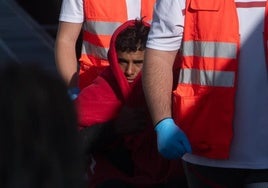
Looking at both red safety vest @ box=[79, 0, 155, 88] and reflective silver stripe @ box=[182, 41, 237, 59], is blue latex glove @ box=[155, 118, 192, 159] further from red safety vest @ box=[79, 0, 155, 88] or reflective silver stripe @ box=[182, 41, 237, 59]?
red safety vest @ box=[79, 0, 155, 88]

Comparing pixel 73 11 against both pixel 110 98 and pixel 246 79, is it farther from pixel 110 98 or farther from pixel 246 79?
pixel 246 79

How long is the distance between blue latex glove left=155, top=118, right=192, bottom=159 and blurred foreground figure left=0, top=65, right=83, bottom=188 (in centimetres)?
191

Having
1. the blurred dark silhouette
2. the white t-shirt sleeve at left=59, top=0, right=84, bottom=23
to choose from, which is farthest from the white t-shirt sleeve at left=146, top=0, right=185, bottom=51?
the blurred dark silhouette

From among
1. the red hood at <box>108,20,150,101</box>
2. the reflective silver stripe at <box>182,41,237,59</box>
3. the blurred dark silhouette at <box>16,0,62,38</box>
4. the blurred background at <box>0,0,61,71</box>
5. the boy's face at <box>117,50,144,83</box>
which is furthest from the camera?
the blurred dark silhouette at <box>16,0,62,38</box>

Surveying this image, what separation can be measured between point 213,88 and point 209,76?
4cm

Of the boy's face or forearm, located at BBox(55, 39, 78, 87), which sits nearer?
the boy's face

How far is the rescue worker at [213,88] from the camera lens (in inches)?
137

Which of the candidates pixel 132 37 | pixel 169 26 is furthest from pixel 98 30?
pixel 169 26

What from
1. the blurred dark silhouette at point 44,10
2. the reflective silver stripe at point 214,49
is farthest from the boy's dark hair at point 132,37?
the blurred dark silhouette at point 44,10

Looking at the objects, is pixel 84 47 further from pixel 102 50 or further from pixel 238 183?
pixel 238 183

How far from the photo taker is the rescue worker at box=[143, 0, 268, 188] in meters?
3.49

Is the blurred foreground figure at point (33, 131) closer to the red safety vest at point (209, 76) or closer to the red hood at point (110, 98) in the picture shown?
the red safety vest at point (209, 76)

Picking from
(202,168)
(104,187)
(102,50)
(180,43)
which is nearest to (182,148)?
(202,168)

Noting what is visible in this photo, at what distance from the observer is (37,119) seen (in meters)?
1.66
